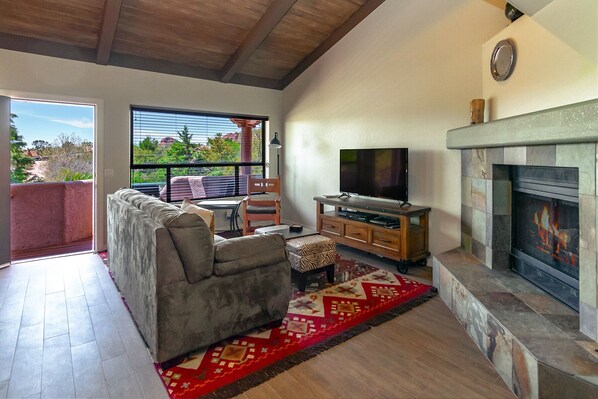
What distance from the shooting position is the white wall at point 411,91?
3.52 m

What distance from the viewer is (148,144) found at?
5.21m

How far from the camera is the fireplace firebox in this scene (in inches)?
83.3

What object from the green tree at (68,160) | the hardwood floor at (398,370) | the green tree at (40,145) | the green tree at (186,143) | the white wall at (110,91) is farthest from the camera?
the green tree at (68,160)

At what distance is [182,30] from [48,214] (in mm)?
3495

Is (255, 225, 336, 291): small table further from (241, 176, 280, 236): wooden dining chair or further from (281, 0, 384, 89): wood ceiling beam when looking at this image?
(281, 0, 384, 89): wood ceiling beam

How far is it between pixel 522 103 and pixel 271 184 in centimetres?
378

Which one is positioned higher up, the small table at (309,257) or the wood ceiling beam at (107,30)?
the wood ceiling beam at (107,30)

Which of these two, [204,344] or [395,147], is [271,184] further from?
Answer: [204,344]

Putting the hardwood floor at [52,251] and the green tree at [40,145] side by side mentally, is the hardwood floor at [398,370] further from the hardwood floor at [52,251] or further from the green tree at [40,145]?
the green tree at [40,145]

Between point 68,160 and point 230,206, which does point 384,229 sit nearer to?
point 230,206

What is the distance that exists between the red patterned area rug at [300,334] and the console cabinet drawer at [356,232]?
0.58 meters

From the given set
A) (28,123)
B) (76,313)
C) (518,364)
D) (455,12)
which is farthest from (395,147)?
Answer: (28,123)

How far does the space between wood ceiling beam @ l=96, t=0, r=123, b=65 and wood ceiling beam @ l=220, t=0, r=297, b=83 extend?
5.34 feet

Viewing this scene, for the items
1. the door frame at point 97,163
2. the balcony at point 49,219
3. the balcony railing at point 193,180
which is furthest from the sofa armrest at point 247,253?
the balcony at point 49,219
